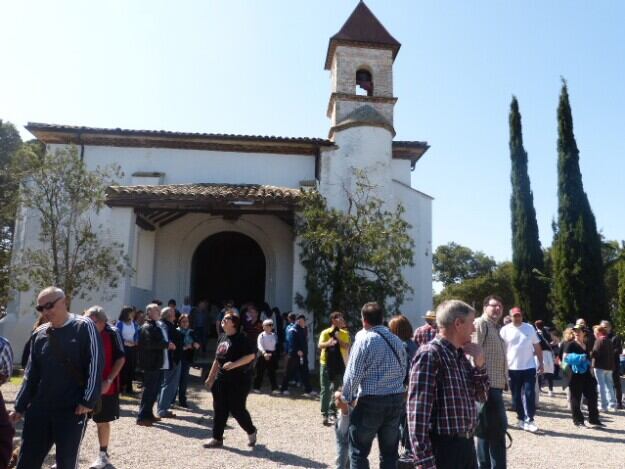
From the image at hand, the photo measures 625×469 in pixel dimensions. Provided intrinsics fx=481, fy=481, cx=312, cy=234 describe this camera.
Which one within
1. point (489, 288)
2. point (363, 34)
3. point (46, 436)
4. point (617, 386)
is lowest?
point (617, 386)

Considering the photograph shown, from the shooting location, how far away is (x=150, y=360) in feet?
22.4

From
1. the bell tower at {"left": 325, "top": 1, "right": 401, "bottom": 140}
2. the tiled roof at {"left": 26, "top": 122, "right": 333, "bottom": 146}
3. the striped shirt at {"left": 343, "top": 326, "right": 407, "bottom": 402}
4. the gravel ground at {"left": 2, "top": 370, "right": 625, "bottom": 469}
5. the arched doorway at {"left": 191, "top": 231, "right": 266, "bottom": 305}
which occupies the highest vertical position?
the bell tower at {"left": 325, "top": 1, "right": 401, "bottom": 140}

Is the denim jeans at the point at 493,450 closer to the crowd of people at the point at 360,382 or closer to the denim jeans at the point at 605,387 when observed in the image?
the crowd of people at the point at 360,382

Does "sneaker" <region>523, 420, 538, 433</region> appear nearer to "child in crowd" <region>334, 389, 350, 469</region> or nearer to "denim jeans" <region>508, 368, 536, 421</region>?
"denim jeans" <region>508, 368, 536, 421</region>

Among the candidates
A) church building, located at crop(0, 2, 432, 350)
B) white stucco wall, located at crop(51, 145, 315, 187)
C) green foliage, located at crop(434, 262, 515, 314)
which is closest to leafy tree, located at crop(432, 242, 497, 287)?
green foliage, located at crop(434, 262, 515, 314)

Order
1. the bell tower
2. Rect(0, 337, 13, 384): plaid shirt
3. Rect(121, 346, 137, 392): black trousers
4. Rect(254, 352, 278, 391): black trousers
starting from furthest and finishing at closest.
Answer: the bell tower < Rect(254, 352, 278, 391): black trousers < Rect(121, 346, 137, 392): black trousers < Rect(0, 337, 13, 384): plaid shirt

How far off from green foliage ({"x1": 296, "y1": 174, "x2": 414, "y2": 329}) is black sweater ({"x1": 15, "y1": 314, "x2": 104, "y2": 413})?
8.99 m

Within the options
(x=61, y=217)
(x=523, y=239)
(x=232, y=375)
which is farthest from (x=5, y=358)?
(x=523, y=239)

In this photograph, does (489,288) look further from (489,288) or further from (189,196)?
(189,196)

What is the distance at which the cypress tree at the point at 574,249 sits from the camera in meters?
18.4

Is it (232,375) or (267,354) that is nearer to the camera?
(232,375)

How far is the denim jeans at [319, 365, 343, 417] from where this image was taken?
6816 millimetres

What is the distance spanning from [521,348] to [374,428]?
3983 mm

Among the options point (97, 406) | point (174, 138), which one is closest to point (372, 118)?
point (174, 138)
